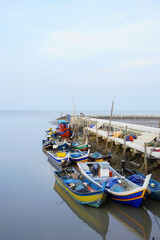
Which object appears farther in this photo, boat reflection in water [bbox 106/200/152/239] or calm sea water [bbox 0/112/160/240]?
boat reflection in water [bbox 106/200/152/239]

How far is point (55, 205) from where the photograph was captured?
1180 centimetres

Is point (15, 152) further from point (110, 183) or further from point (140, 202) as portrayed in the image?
point (140, 202)

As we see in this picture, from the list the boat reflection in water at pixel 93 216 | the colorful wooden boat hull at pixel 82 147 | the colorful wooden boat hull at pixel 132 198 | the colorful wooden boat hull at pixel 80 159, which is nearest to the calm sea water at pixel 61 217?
the boat reflection in water at pixel 93 216

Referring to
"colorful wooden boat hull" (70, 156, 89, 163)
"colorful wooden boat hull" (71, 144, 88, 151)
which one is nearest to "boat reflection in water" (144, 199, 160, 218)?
"colorful wooden boat hull" (70, 156, 89, 163)

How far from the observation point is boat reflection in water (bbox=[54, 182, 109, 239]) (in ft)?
31.8

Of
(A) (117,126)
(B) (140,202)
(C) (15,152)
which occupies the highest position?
(A) (117,126)

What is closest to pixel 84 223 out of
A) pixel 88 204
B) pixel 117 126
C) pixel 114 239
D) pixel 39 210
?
pixel 88 204

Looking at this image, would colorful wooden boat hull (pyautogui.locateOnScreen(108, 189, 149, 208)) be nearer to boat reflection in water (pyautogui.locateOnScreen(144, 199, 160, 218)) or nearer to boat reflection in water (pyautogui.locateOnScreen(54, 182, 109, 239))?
boat reflection in water (pyautogui.locateOnScreen(144, 199, 160, 218))

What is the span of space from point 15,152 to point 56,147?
6171 mm

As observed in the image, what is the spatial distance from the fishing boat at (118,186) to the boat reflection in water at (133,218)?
0.30 m

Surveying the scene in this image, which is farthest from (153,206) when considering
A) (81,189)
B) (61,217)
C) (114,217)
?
(61,217)

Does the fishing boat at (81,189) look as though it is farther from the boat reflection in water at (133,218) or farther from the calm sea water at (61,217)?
the boat reflection in water at (133,218)

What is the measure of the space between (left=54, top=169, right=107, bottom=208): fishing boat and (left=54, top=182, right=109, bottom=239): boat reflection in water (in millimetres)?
294

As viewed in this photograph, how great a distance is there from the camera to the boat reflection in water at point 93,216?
970 cm
